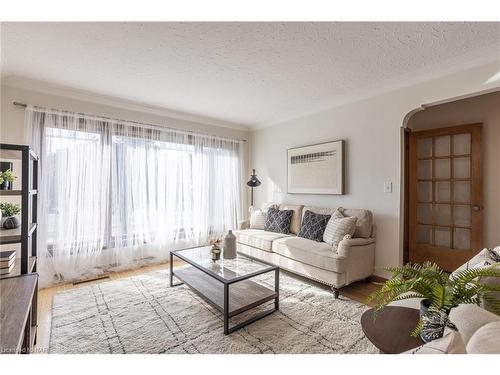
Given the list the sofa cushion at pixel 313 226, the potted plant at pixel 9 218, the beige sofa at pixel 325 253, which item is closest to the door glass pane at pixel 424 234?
the beige sofa at pixel 325 253

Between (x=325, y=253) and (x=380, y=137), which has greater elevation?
(x=380, y=137)

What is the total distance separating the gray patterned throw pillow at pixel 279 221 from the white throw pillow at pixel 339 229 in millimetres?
754

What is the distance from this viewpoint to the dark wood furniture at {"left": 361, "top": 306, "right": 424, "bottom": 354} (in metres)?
1.01

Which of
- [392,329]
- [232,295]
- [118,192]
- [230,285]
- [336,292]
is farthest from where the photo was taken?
[118,192]

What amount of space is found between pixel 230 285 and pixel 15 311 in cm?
158

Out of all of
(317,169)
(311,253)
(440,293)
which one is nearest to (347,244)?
(311,253)

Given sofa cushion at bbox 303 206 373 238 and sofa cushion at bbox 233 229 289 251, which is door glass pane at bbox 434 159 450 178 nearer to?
sofa cushion at bbox 303 206 373 238

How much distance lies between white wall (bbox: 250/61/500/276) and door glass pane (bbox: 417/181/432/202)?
3.29 feet

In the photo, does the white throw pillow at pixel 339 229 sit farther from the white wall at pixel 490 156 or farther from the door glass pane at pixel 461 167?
the white wall at pixel 490 156

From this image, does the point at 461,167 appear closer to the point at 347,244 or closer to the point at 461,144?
the point at 461,144

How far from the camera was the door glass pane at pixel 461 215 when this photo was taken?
3.12 m

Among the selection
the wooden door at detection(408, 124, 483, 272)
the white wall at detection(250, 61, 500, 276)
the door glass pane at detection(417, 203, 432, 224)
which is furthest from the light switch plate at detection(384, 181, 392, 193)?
the door glass pane at detection(417, 203, 432, 224)

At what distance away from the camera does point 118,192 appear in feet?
11.2
